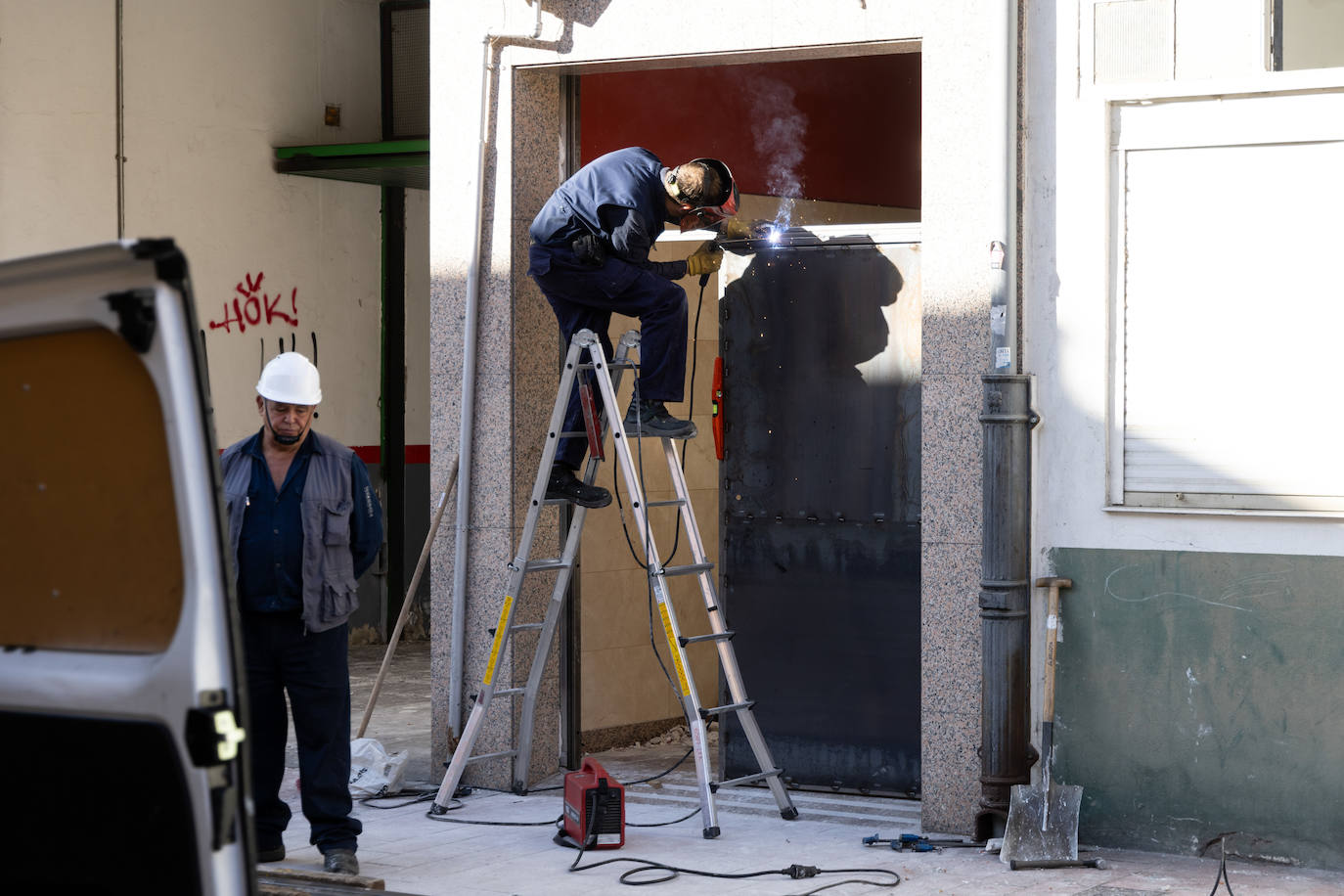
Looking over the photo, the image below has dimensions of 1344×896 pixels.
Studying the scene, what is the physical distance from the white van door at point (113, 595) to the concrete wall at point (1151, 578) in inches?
168

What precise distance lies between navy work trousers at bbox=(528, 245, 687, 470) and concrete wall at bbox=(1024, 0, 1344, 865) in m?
1.46

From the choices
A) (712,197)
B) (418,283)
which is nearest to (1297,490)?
(712,197)

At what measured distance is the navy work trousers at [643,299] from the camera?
7.06 m

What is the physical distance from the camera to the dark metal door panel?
24.2 ft

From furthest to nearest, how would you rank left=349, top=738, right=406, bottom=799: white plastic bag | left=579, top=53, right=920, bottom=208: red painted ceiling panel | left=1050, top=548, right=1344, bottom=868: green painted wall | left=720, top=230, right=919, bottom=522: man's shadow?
left=579, top=53, right=920, bottom=208: red painted ceiling panel < left=349, top=738, right=406, bottom=799: white plastic bag < left=720, top=230, right=919, bottom=522: man's shadow < left=1050, top=548, right=1344, bottom=868: green painted wall

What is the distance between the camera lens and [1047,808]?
632cm

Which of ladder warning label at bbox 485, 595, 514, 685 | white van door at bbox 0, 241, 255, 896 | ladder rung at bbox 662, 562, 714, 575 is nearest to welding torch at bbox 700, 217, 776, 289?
ladder rung at bbox 662, 562, 714, 575

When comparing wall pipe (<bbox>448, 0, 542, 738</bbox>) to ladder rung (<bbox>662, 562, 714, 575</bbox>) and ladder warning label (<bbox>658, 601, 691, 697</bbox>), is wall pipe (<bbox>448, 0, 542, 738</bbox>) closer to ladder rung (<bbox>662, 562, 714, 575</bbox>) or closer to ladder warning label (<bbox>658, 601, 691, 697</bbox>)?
ladder rung (<bbox>662, 562, 714, 575</bbox>)

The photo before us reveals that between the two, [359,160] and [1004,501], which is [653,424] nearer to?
[1004,501]

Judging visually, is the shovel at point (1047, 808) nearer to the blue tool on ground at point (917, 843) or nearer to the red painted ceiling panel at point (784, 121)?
the blue tool on ground at point (917, 843)

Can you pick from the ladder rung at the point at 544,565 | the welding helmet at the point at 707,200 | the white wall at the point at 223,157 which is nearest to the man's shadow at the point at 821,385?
the welding helmet at the point at 707,200

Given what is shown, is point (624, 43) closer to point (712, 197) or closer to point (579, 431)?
point (712, 197)

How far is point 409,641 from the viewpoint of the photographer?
1330 centimetres

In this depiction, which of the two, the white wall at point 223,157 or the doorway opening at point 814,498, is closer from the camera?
the doorway opening at point 814,498
